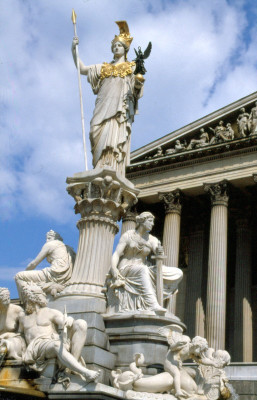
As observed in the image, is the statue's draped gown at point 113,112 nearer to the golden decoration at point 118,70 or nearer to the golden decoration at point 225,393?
the golden decoration at point 118,70

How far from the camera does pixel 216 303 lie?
3008cm

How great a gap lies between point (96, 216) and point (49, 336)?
3148 mm

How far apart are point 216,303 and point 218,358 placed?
22387 millimetres

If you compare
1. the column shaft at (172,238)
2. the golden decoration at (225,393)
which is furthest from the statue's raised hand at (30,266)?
the column shaft at (172,238)

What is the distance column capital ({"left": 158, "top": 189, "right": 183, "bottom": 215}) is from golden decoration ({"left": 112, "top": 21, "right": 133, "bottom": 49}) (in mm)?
23120

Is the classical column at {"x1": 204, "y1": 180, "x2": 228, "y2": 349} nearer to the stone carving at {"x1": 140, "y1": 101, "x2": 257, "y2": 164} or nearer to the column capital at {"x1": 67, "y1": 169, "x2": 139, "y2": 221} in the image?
the stone carving at {"x1": 140, "y1": 101, "x2": 257, "y2": 164}

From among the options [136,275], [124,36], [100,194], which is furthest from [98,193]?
[124,36]

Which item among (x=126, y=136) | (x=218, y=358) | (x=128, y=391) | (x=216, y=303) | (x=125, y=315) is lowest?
(x=128, y=391)

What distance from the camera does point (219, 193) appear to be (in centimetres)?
3347

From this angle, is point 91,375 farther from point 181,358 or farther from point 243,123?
point 243,123

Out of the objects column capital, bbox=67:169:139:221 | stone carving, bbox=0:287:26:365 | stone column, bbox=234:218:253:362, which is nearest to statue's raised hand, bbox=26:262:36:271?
column capital, bbox=67:169:139:221

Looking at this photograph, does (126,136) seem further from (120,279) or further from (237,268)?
(237,268)

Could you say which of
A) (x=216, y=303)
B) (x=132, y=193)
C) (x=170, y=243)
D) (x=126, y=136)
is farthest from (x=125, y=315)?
(x=170, y=243)

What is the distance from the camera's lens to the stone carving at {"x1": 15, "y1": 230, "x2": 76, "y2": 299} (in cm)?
989
